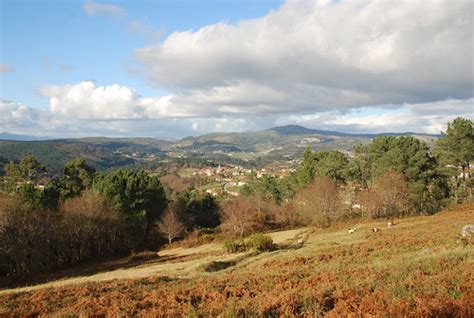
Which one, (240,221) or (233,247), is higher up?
(233,247)

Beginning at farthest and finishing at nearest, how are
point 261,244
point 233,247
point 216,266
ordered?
1. point 233,247
2. point 261,244
3. point 216,266

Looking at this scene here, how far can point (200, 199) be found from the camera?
2869 inches

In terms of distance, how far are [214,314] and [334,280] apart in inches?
197

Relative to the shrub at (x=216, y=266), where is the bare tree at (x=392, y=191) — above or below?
above

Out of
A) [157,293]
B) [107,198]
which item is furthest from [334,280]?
[107,198]

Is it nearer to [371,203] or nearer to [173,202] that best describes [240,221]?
[371,203]

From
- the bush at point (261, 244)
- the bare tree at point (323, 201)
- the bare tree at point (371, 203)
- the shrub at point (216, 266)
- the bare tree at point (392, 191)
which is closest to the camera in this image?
the shrub at point (216, 266)

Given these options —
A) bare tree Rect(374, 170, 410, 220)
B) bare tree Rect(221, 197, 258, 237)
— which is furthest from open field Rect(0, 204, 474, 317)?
bare tree Rect(221, 197, 258, 237)

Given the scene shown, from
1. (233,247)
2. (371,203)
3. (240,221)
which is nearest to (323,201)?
(371,203)

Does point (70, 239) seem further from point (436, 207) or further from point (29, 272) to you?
point (436, 207)

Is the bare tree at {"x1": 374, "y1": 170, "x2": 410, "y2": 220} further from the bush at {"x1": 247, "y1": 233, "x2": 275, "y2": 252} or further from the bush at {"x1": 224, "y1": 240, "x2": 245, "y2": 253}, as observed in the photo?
the bush at {"x1": 224, "y1": 240, "x2": 245, "y2": 253}

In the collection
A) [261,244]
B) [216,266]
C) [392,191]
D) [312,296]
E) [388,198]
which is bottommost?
[261,244]

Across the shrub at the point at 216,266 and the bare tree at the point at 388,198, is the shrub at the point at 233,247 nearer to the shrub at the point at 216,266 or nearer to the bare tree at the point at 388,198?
the shrub at the point at 216,266

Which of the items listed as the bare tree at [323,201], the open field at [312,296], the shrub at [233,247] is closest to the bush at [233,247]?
the shrub at [233,247]
